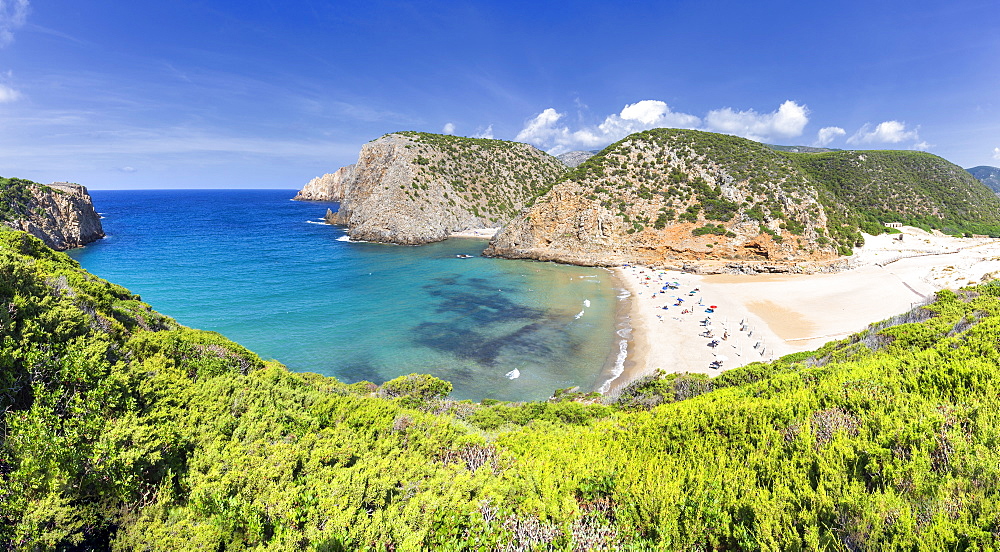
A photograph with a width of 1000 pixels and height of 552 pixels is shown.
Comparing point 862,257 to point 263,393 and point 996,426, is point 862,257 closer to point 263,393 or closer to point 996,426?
point 996,426

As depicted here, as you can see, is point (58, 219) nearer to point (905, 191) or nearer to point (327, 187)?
point (327, 187)

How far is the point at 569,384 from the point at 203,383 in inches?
628

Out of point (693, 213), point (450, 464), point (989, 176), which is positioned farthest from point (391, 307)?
point (989, 176)

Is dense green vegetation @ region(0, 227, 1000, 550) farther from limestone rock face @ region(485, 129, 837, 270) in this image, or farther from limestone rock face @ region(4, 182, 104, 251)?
limestone rock face @ region(4, 182, 104, 251)

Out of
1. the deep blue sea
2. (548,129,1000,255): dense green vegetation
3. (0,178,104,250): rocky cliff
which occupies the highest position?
(548,129,1000,255): dense green vegetation

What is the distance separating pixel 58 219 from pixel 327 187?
10586 cm

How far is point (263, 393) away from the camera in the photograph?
26.9 ft

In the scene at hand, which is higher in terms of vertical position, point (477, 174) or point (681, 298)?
point (477, 174)

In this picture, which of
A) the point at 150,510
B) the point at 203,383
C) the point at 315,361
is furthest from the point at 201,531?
the point at 315,361

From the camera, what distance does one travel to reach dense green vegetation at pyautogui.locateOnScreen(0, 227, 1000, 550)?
448cm

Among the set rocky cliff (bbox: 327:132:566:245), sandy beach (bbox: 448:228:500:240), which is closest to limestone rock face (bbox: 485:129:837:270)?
rocky cliff (bbox: 327:132:566:245)

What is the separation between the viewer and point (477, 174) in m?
88.5

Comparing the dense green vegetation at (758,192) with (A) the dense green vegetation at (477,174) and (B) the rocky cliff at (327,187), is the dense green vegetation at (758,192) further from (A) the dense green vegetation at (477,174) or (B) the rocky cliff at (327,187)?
(B) the rocky cliff at (327,187)

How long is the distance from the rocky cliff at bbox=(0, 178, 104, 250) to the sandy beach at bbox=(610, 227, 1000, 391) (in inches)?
2945
